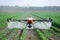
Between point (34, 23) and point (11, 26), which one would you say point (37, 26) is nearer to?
point (34, 23)

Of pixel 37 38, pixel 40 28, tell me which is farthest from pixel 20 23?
pixel 37 38

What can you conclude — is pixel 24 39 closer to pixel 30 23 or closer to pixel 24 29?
pixel 30 23

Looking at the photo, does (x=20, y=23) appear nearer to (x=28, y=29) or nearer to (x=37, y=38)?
(x=28, y=29)

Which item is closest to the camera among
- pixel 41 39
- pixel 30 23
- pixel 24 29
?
pixel 41 39

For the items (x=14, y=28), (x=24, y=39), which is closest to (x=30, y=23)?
(x=14, y=28)

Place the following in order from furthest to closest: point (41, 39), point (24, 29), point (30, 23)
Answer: point (24, 29)
point (30, 23)
point (41, 39)

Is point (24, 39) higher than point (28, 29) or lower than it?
higher

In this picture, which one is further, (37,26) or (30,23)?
(37,26)

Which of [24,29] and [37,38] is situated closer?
[37,38]

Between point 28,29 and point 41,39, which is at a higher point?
point 41,39
